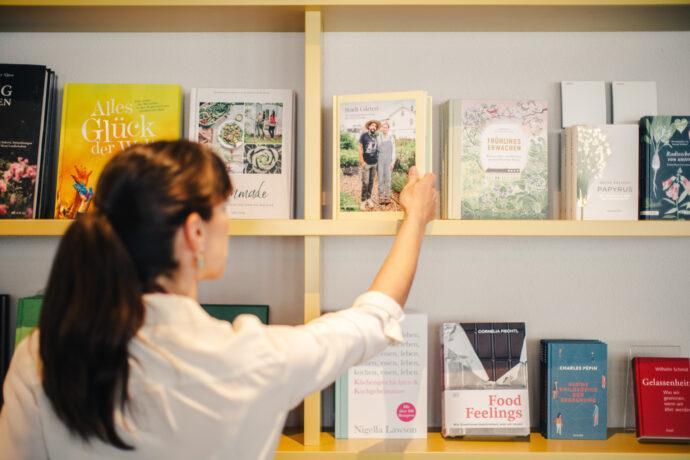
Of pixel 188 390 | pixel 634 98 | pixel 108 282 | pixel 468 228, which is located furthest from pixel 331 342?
pixel 634 98

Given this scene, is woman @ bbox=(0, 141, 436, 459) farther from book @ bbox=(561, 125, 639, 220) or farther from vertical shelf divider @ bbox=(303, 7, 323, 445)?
book @ bbox=(561, 125, 639, 220)

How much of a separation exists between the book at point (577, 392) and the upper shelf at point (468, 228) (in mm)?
318

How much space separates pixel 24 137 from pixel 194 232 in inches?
33.6

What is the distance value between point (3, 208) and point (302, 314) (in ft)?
2.69

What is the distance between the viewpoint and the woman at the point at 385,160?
4.82ft

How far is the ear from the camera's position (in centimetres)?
95

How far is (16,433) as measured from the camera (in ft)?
3.16

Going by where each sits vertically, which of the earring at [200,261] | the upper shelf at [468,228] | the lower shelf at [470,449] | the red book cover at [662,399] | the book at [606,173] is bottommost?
the lower shelf at [470,449]

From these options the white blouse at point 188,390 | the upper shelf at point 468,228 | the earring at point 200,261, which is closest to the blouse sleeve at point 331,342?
the white blouse at point 188,390

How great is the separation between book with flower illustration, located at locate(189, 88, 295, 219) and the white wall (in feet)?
0.33

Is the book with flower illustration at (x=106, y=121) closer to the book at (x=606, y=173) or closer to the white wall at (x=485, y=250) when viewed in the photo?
the white wall at (x=485, y=250)

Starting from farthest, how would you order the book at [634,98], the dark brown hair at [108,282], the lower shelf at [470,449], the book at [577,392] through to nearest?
1. the book at [634,98]
2. the book at [577,392]
3. the lower shelf at [470,449]
4. the dark brown hair at [108,282]

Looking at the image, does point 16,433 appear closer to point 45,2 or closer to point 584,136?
point 45,2

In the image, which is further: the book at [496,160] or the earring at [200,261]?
the book at [496,160]
